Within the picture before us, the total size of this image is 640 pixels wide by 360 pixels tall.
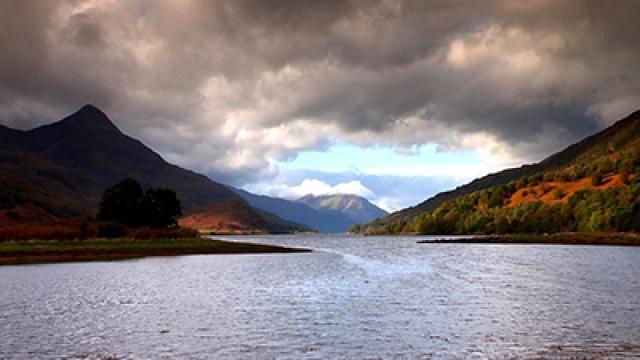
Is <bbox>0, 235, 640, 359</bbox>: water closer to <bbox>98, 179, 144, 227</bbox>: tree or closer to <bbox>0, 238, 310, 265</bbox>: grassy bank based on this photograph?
<bbox>0, 238, 310, 265</bbox>: grassy bank

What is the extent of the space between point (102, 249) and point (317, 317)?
107 metres

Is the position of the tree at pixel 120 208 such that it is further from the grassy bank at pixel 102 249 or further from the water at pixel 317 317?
the water at pixel 317 317

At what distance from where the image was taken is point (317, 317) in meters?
45.1

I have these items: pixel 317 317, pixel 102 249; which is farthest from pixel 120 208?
pixel 317 317

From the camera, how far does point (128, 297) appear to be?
5925 centimetres

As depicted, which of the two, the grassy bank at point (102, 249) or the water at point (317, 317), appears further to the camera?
the grassy bank at point (102, 249)

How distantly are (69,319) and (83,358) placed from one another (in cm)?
1568

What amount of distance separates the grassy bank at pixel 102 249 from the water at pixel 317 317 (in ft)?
131

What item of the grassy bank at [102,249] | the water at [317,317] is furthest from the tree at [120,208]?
the water at [317,317]

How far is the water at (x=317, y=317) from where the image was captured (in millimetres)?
32719

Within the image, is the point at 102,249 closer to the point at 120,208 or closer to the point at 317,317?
the point at 120,208

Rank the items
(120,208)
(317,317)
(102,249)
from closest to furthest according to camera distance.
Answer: (317,317)
(102,249)
(120,208)

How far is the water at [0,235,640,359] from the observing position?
1288 inches

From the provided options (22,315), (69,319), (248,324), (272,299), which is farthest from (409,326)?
(22,315)
